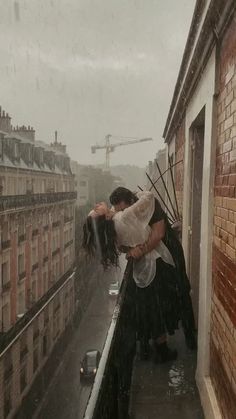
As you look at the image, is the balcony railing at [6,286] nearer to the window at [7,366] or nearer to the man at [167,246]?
the window at [7,366]

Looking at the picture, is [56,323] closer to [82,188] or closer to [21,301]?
[21,301]

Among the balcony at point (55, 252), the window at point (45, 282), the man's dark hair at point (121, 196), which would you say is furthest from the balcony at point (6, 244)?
the man's dark hair at point (121, 196)

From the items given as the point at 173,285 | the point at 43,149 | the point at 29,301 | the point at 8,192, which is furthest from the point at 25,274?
the point at 173,285

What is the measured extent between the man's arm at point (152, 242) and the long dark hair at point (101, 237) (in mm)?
209

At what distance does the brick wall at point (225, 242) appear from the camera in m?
2.28

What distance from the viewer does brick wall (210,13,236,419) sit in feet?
→ 7.49

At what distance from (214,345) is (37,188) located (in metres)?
25.6

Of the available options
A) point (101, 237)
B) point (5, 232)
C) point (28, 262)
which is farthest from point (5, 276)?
point (101, 237)

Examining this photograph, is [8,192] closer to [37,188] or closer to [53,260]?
[37,188]

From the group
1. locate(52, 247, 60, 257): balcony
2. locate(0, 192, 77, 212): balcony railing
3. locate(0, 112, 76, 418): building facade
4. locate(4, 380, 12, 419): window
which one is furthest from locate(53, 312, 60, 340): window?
locate(4, 380, 12, 419): window

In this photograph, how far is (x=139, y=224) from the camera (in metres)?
3.34

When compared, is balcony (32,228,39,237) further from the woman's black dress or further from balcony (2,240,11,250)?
the woman's black dress

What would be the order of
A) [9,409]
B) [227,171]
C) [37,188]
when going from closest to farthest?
1. [227,171]
2. [9,409]
3. [37,188]

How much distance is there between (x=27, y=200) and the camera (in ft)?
77.9
